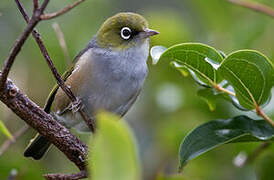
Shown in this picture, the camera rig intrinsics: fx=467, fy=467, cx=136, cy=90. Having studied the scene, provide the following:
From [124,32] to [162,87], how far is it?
641mm

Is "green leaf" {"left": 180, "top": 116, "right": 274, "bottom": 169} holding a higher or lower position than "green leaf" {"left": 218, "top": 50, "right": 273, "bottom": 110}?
lower

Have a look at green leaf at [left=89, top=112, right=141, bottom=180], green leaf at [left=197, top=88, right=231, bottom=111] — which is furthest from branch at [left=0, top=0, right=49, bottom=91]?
green leaf at [left=197, top=88, right=231, bottom=111]

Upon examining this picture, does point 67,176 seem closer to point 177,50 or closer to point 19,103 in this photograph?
point 19,103

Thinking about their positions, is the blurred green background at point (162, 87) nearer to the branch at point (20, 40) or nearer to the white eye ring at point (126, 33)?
the white eye ring at point (126, 33)

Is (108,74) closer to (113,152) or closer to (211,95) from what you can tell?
(211,95)

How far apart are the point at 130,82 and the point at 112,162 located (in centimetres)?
266

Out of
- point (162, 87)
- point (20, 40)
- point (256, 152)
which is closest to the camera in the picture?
point (20, 40)

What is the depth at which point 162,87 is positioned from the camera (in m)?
4.25

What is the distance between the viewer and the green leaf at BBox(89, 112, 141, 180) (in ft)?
3.75

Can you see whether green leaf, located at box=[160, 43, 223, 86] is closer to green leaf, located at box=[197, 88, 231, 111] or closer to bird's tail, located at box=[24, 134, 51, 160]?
green leaf, located at box=[197, 88, 231, 111]

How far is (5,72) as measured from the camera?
2.07 meters

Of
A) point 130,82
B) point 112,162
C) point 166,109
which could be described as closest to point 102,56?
point 130,82

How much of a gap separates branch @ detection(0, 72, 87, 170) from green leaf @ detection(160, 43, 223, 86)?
70 centimetres

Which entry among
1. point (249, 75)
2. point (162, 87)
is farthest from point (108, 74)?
point (249, 75)
